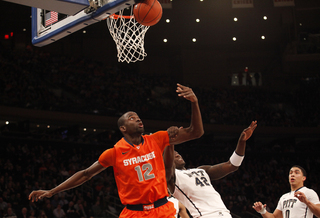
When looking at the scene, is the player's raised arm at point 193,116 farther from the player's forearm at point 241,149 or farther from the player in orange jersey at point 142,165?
the player's forearm at point 241,149

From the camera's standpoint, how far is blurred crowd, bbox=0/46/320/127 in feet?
52.3

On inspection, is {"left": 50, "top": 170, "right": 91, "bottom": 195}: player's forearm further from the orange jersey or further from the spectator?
the spectator

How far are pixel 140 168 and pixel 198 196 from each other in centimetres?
125

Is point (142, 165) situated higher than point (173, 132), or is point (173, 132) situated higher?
point (173, 132)

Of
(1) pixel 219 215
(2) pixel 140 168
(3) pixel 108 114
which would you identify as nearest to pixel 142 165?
(2) pixel 140 168

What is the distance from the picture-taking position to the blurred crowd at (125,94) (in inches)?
627

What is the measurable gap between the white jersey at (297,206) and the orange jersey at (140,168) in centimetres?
284

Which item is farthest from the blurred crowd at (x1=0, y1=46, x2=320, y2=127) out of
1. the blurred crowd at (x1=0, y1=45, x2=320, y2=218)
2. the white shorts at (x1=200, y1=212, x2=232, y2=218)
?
the white shorts at (x1=200, y1=212, x2=232, y2=218)

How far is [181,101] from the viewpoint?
67.2ft

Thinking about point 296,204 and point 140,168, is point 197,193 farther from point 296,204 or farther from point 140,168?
point 296,204

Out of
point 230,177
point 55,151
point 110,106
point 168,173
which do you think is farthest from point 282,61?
point 168,173

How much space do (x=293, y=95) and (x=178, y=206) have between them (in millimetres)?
19786

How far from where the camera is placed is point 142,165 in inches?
140

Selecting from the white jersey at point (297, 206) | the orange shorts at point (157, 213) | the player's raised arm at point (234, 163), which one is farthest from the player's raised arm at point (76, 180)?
the white jersey at point (297, 206)
